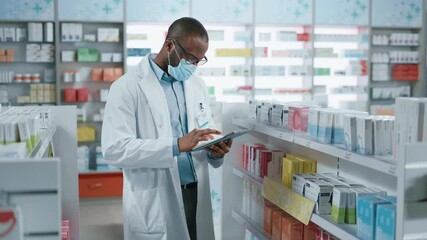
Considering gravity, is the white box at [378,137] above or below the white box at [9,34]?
below

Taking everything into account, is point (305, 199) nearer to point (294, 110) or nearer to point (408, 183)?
point (294, 110)

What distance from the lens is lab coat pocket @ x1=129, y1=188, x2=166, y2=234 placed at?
312 cm

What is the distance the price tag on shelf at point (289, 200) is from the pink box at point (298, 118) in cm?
40

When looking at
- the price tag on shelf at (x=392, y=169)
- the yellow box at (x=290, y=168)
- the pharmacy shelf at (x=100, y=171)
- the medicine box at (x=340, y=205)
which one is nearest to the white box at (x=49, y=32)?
the pharmacy shelf at (x=100, y=171)

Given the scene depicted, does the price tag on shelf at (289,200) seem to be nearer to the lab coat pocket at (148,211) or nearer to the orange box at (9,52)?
the lab coat pocket at (148,211)

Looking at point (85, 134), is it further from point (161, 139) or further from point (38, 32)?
point (161, 139)

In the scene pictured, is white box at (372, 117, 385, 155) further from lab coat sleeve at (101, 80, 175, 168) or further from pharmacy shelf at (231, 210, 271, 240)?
pharmacy shelf at (231, 210, 271, 240)

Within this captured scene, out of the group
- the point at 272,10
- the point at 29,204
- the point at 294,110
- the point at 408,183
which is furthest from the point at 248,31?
the point at 29,204

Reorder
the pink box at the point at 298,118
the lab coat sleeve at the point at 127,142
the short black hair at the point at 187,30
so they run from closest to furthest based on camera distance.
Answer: the lab coat sleeve at the point at 127,142 < the short black hair at the point at 187,30 < the pink box at the point at 298,118

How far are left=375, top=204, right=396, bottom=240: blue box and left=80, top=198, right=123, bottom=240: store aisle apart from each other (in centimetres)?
385

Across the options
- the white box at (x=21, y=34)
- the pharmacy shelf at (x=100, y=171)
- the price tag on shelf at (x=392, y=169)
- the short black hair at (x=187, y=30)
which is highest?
the white box at (x=21, y=34)

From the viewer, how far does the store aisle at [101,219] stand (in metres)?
6.00

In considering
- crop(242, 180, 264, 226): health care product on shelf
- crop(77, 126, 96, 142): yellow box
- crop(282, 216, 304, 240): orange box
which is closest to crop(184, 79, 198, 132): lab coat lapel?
crop(282, 216, 304, 240): orange box

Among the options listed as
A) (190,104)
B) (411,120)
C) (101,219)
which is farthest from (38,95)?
(411,120)
